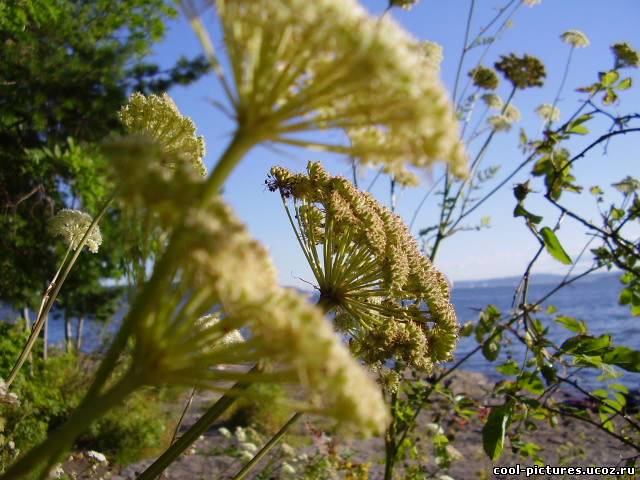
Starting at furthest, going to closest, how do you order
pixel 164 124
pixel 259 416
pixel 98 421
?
pixel 259 416
pixel 98 421
pixel 164 124

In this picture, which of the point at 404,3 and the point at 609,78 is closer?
the point at 609,78

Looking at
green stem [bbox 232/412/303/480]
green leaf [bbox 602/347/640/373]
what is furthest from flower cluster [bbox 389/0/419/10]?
green stem [bbox 232/412/303/480]

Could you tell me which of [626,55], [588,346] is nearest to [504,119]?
[626,55]

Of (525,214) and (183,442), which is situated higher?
(525,214)

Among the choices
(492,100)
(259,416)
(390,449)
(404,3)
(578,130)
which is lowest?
(259,416)

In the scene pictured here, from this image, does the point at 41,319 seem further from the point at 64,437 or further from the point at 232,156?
the point at 232,156

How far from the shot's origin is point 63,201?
548 inches

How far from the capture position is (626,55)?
523 centimetres

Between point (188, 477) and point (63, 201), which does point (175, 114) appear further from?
point (63, 201)

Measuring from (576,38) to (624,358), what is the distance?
25.0ft

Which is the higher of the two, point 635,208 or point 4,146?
point 4,146

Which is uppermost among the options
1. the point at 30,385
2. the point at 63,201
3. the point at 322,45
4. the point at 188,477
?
the point at 63,201

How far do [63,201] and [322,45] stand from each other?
14.5 m

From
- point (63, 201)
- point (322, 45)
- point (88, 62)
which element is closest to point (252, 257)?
point (322, 45)
